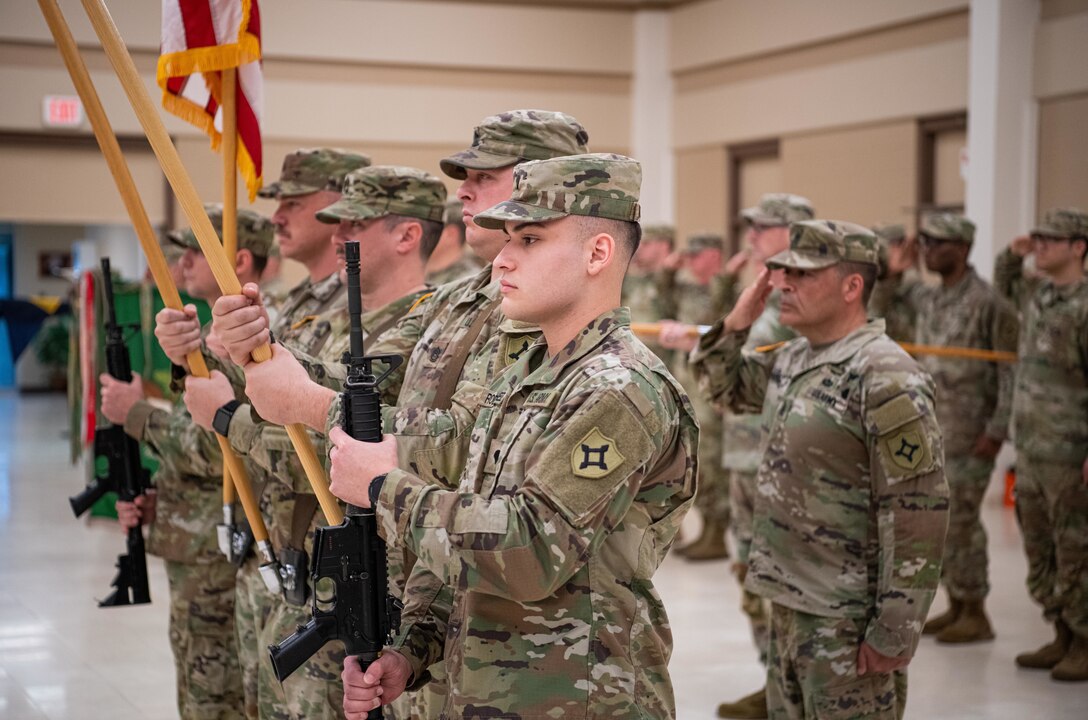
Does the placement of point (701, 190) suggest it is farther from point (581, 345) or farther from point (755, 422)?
point (581, 345)

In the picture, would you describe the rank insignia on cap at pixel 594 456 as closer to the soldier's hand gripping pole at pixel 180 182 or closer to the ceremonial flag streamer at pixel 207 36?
the soldier's hand gripping pole at pixel 180 182

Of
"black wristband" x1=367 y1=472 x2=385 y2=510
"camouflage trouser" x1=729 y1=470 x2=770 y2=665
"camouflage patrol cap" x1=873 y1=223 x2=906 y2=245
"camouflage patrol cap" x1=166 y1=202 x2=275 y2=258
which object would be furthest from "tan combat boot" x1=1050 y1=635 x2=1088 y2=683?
"black wristband" x1=367 y1=472 x2=385 y2=510

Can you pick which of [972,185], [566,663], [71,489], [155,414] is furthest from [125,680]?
[972,185]

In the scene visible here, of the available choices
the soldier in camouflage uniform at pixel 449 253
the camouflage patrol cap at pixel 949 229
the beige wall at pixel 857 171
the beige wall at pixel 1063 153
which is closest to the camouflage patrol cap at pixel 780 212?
the camouflage patrol cap at pixel 949 229

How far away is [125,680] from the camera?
551 cm

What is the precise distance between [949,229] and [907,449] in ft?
12.4

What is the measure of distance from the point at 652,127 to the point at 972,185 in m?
4.81

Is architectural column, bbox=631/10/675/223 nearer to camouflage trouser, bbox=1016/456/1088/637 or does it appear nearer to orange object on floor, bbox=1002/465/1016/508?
orange object on floor, bbox=1002/465/1016/508

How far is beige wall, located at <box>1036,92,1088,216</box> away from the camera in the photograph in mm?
8914

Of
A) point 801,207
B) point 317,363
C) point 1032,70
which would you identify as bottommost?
point 317,363

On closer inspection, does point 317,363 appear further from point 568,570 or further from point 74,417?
point 74,417

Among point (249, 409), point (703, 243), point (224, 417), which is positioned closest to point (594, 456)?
point (249, 409)

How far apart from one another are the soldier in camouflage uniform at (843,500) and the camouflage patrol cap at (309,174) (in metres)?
1.32

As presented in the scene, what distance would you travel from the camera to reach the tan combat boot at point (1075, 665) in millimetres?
5539
